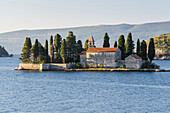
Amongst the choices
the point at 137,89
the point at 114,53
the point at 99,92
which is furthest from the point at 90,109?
the point at 114,53

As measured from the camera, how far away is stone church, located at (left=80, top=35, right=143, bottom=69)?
9431 centimetres

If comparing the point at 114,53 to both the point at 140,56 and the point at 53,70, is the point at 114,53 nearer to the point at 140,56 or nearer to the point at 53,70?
the point at 140,56

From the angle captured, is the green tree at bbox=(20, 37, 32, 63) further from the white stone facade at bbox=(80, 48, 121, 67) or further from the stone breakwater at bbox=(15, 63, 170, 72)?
the white stone facade at bbox=(80, 48, 121, 67)

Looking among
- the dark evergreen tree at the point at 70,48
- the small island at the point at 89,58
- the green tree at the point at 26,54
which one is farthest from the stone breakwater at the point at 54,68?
the dark evergreen tree at the point at 70,48

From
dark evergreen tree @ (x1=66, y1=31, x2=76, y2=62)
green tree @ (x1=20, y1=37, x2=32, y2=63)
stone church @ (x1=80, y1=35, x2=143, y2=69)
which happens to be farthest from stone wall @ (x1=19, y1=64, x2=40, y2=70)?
stone church @ (x1=80, y1=35, x2=143, y2=69)

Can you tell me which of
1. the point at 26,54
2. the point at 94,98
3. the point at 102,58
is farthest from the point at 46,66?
the point at 94,98

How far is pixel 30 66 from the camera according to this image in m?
99.4

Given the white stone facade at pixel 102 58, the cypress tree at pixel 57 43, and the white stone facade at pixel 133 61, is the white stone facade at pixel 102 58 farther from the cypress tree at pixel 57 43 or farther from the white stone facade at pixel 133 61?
the cypress tree at pixel 57 43

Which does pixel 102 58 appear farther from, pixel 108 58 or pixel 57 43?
pixel 57 43

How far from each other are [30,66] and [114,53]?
83.8 ft

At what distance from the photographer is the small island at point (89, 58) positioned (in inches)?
3752

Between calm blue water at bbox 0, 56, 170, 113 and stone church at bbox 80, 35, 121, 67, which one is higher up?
stone church at bbox 80, 35, 121, 67

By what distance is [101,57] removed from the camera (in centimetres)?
9688

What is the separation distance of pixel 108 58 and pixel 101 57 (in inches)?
82.6
